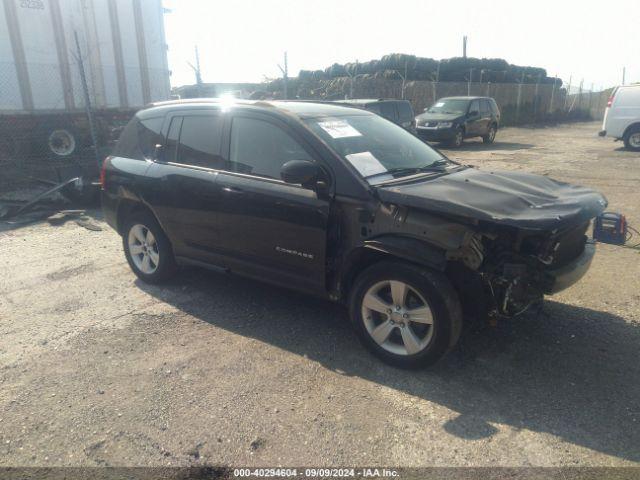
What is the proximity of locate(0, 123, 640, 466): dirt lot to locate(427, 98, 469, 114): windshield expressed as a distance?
13572 millimetres

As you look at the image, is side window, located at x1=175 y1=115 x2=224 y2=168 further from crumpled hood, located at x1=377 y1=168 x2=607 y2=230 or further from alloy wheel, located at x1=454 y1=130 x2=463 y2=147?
alloy wheel, located at x1=454 y1=130 x2=463 y2=147

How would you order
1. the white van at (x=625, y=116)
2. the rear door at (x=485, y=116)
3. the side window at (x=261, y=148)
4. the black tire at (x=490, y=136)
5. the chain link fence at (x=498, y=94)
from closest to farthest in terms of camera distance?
the side window at (x=261, y=148)
the white van at (x=625, y=116)
the rear door at (x=485, y=116)
the black tire at (x=490, y=136)
the chain link fence at (x=498, y=94)

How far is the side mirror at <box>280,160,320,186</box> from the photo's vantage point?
351 centimetres

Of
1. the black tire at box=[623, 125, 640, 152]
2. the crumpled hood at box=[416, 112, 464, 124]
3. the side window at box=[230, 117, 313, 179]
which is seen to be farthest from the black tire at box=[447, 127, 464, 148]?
the side window at box=[230, 117, 313, 179]

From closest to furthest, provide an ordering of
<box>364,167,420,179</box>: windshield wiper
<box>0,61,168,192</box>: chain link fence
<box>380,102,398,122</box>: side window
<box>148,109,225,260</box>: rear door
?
<box>364,167,420,179</box>: windshield wiper → <box>148,109,225,260</box>: rear door → <box>0,61,168,192</box>: chain link fence → <box>380,102,398,122</box>: side window

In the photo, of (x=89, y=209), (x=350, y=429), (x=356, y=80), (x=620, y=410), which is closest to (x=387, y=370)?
(x=350, y=429)

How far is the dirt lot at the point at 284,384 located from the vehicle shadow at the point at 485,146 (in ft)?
42.8

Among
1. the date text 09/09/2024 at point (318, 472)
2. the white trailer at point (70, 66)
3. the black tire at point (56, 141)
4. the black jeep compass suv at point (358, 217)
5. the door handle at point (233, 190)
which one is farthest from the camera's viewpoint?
the black tire at point (56, 141)

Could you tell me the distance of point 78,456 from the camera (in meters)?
2.71

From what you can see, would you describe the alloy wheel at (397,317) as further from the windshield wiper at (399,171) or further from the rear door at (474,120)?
the rear door at (474,120)

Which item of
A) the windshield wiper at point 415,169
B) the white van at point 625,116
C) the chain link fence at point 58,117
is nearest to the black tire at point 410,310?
the windshield wiper at point 415,169

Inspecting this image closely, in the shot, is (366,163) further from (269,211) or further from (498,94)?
(498,94)

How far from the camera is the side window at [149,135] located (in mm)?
4961

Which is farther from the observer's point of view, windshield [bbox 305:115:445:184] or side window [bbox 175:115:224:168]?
side window [bbox 175:115:224:168]
